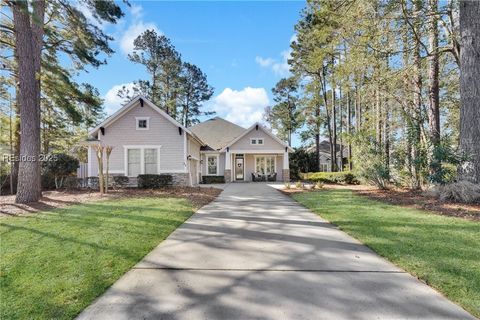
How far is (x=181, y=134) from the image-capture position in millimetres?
16469

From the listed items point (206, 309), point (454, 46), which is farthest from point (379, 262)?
point (454, 46)

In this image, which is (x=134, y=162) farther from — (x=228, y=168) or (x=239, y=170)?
(x=239, y=170)

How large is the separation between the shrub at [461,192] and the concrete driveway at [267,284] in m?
5.62

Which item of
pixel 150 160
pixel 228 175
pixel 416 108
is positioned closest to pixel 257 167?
pixel 228 175

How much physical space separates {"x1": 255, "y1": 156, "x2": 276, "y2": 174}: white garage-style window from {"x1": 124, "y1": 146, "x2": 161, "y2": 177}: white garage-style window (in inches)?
443

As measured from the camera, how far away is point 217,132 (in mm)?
29234

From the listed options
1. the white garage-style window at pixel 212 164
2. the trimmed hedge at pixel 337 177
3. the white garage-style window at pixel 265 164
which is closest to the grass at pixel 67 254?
the trimmed hedge at pixel 337 177

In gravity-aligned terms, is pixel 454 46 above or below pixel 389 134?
above

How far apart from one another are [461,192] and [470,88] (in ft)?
11.1

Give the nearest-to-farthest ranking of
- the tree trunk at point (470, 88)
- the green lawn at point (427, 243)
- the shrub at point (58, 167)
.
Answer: the green lawn at point (427, 243) < the tree trunk at point (470, 88) < the shrub at point (58, 167)

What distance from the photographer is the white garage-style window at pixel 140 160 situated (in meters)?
16.5

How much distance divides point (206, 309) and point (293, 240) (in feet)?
9.06

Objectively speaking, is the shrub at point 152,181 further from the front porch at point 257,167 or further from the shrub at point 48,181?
the front porch at point 257,167

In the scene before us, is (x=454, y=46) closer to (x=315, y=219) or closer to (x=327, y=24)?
(x=327, y=24)
